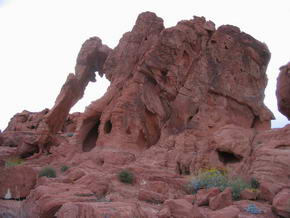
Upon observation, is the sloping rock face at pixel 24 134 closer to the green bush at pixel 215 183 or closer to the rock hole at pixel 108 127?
the rock hole at pixel 108 127

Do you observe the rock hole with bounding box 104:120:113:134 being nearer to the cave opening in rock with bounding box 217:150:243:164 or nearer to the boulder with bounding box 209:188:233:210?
the cave opening in rock with bounding box 217:150:243:164

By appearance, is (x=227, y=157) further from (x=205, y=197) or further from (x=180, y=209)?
(x=180, y=209)

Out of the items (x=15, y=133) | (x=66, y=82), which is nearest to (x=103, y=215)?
(x=66, y=82)

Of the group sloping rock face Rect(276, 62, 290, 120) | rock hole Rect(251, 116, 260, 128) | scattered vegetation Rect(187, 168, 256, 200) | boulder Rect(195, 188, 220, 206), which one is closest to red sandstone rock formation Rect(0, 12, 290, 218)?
rock hole Rect(251, 116, 260, 128)

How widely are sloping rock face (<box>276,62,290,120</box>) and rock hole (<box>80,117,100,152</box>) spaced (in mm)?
15225

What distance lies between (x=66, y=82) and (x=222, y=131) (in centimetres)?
1568

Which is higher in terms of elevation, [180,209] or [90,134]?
[90,134]

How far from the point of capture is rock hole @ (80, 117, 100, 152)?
2236 centimetres

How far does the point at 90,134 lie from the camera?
918 inches

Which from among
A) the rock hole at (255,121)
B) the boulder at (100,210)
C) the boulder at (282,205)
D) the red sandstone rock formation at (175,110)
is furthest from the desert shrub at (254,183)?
the rock hole at (255,121)

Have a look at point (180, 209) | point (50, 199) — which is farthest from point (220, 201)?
point (50, 199)

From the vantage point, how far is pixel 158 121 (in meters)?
20.4

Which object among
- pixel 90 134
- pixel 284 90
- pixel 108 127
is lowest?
pixel 284 90

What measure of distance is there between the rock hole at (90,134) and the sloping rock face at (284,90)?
15.2 m
